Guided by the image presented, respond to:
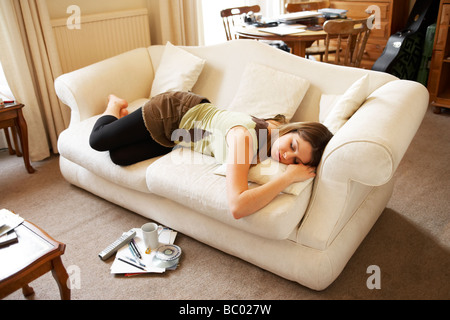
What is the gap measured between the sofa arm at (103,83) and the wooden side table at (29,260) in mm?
1138

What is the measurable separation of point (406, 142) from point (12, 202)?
7.40 ft

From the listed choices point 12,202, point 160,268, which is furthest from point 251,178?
point 12,202

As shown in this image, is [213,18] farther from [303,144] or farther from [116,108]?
[303,144]

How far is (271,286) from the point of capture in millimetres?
1843

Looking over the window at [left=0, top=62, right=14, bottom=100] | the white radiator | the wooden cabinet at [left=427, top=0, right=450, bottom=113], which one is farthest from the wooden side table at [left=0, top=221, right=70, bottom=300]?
the wooden cabinet at [left=427, top=0, right=450, bottom=113]

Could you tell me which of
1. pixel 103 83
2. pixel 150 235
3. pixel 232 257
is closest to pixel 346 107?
pixel 232 257

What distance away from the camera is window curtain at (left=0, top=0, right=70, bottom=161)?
2.80 m

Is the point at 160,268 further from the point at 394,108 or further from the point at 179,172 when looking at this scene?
the point at 394,108

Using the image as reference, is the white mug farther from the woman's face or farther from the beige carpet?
the woman's face

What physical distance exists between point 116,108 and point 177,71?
1.54 ft

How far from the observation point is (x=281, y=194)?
1750mm

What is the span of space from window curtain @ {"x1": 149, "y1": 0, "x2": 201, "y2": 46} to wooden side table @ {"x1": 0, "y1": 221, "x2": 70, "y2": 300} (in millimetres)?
2459

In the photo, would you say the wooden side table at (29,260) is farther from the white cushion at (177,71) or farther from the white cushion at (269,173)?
the white cushion at (177,71)

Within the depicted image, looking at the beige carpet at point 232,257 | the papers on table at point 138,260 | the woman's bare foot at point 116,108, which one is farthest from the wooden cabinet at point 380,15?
the papers on table at point 138,260
